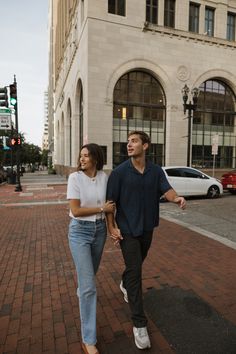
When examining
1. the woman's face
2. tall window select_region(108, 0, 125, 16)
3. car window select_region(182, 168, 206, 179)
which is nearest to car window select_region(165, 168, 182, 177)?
car window select_region(182, 168, 206, 179)

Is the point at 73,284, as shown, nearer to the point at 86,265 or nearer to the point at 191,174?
the point at 86,265

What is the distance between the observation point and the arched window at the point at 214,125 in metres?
25.7

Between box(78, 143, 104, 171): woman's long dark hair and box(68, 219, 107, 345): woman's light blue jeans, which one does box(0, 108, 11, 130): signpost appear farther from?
box(68, 219, 107, 345): woman's light blue jeans

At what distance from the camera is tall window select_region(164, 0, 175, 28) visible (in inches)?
934

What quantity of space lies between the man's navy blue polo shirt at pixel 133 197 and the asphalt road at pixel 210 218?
3.98 metres

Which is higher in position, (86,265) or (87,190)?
(87,190)

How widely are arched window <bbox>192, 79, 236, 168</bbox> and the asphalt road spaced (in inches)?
548

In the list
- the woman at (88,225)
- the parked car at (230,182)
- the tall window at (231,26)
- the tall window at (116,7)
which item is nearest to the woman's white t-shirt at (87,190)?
the woman at (88,225)

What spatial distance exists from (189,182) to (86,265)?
11.8m

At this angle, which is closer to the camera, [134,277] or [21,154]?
[134,277]

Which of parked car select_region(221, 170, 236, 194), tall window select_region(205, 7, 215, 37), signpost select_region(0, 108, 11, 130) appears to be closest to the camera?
parked car select_region(221, 170, 236, 194)

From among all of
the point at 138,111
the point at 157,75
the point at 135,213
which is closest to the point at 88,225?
the point at 135,213

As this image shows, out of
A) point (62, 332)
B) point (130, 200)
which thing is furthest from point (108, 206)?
point (62, 332)

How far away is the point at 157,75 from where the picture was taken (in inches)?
928
